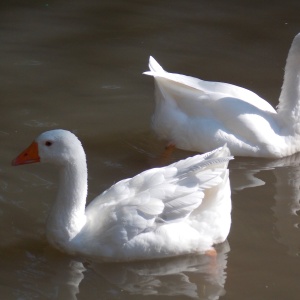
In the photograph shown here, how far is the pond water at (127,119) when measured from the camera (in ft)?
19.0

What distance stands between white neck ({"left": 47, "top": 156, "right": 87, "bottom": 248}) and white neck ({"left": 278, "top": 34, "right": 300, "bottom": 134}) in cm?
264

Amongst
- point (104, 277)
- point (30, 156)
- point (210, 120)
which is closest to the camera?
point (104, 277)

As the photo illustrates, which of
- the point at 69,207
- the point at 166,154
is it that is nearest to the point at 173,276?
the point at 69,207

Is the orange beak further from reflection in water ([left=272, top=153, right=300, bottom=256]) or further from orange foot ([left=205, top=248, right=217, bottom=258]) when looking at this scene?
reflection in water ([left=272, top=153, right=300, bottom=256])

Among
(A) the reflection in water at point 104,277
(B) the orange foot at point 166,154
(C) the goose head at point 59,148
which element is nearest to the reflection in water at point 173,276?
(A) the reflection in water at point 104,277

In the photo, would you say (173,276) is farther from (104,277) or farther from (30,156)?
→ (30,156)

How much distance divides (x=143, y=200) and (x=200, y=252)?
1.91ft

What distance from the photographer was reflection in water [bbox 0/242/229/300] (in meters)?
5.59

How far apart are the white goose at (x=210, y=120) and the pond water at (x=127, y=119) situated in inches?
6.0

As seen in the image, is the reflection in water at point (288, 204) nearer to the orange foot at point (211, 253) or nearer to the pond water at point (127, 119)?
the pond water at point (127, 119)

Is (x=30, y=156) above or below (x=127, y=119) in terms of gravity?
above

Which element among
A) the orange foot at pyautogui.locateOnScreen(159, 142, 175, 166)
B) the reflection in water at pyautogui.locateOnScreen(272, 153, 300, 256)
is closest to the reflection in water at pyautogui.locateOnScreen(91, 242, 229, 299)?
the reflection in water at pyautogui.locateOnScreen(272, 153, 300, 256)

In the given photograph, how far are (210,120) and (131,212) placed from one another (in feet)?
6.68

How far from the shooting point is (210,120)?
7684mm
